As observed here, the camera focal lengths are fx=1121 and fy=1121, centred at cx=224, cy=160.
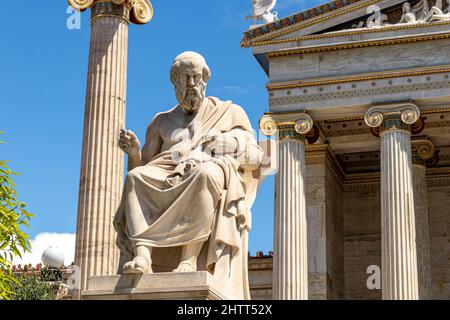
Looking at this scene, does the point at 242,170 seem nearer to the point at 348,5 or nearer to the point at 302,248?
the point at 302,248

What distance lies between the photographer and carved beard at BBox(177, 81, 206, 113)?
990cm

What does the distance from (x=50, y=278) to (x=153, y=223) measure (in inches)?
1089

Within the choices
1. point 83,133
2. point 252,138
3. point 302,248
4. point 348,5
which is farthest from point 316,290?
point 252,138

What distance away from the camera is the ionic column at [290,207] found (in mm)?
31359

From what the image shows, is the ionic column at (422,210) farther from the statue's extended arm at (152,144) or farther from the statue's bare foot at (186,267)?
the statue's bare foot at (186,267)

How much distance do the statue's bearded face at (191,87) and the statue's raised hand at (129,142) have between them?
56 centimetres

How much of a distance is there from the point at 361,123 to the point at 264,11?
15.6 ft

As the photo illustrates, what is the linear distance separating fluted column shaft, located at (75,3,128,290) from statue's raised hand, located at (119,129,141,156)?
13754 mm

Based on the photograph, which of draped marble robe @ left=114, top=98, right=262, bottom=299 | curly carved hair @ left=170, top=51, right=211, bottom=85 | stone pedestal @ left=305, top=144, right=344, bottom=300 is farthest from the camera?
stone pedestal @ left=305, top=144, right=344, bottom=300

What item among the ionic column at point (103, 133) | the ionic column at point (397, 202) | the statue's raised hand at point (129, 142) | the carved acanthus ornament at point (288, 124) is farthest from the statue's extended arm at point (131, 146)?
→ the carved acanthus ornament at point (288, 124)

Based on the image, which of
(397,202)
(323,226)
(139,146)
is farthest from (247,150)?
(323,226)

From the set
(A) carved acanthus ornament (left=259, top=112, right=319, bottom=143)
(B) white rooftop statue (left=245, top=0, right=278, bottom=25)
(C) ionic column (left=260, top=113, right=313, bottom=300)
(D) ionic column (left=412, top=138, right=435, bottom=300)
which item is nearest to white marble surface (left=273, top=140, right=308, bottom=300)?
(C) ionic column (left=260, top=113, right=313, bottom=300)

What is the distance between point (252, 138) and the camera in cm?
993

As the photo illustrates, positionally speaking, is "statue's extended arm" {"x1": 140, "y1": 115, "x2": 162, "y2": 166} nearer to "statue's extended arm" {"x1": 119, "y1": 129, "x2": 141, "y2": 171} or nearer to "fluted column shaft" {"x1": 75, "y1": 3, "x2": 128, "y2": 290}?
"statue's extended arm" {"x1": 119, "y1": 129, "x2": 141, "y2": 171}
